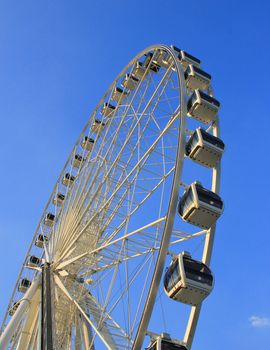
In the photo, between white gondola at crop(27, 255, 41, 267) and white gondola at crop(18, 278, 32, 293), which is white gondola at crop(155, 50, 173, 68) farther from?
white gondola at crop(18, 278, 32, 293)

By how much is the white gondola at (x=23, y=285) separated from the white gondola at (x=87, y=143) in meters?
7.50

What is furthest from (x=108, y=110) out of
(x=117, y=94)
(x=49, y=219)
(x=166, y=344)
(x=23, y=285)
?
(x=166, y=344)

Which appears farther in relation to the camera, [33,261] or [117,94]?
[33,261]

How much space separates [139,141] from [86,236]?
351 cm

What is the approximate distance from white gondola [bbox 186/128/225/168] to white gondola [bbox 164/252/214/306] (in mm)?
2874

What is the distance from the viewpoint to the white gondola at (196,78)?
14.0m

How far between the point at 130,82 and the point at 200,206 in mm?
9910

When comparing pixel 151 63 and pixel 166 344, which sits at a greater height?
pixel 151 63

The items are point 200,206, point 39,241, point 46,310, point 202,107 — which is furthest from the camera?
point 39,241

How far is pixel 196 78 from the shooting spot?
14.0 m

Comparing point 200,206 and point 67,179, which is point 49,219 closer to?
point 67,179

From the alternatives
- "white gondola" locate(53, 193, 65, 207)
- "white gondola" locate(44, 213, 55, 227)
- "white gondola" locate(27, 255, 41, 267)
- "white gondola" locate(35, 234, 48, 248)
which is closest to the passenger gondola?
"white gondola" locate(53, 193, 65, 207)

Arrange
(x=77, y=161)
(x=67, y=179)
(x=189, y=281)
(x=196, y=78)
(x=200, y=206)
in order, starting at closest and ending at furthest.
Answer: (x=189, y=281)
(x=200, y=206)
(x=196, y=78)
(x=77, y=161)
(x=67, y=179)

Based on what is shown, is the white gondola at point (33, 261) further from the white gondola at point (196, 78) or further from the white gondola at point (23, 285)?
the white gondola at point (196, 78)
